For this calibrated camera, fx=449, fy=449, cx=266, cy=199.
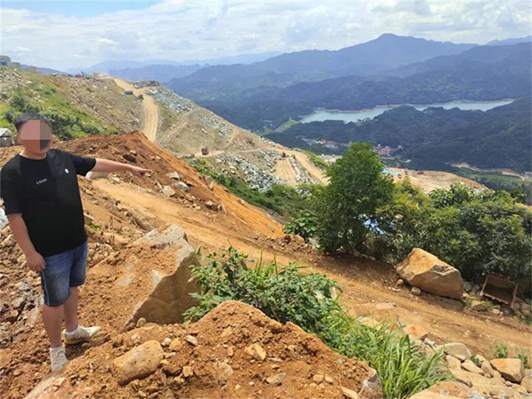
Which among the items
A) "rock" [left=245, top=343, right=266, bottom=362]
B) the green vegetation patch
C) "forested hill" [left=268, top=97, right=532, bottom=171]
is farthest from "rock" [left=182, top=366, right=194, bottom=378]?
"forested hill" [left=268, top=97, right=532, bottom=171]

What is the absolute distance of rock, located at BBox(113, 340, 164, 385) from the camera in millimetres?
3233

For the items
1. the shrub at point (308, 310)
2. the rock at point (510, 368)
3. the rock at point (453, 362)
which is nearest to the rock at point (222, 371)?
the shrub at point (308, 310)

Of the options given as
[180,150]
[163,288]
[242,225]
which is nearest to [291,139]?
[180,150]

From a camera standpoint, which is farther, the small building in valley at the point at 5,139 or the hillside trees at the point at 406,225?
the small building in valley at the point at 5,139

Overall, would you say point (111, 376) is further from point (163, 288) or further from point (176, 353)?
point (163, 288)

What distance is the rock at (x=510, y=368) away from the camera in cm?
659

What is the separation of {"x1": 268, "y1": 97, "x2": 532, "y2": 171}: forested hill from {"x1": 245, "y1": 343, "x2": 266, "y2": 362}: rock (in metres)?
122

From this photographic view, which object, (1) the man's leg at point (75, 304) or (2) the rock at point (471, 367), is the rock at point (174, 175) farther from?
(1) the man's leg at point (75, 304)

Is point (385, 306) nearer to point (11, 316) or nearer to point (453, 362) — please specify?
point (453, 362)

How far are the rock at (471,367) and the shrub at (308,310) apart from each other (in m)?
2.30

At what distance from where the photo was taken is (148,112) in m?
62.9

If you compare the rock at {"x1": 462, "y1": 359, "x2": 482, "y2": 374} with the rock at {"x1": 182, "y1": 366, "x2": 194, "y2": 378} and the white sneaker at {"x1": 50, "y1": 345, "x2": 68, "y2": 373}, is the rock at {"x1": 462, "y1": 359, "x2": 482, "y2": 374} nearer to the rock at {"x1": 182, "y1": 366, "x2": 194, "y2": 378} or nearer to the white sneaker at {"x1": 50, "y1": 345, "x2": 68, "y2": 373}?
the rock at {"x1": 182, "y1": 366, "x2": 194, "y2": 378}

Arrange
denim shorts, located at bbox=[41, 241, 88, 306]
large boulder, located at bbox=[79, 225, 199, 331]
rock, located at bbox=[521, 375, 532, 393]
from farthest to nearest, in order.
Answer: rock, located at bbox=[521, 375, 532, 393] < large boulder, located at bbox=[79, 225, 199, 331] < denim shorts, located at bbox=[41, 241, 88, 306]

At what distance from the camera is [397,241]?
39.0 feet
